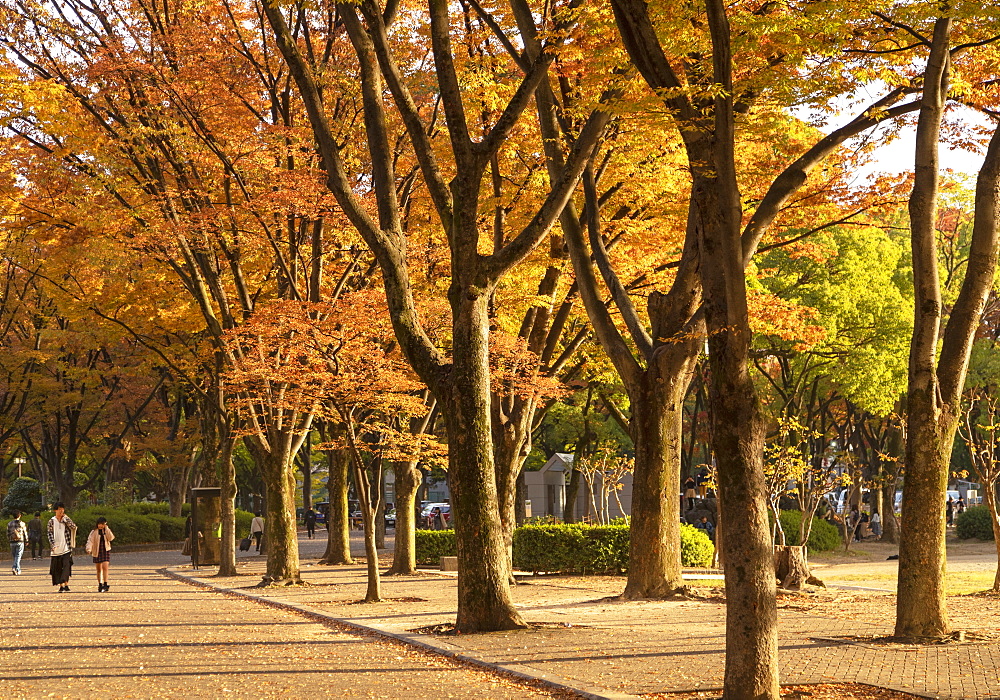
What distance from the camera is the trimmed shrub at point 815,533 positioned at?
1252 inches

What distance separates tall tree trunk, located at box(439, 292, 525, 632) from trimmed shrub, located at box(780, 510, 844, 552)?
20090 millimetres

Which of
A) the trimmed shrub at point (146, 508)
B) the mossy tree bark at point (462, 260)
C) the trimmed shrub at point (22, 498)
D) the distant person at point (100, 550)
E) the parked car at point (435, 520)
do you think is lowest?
the parked car at point (435, 520)

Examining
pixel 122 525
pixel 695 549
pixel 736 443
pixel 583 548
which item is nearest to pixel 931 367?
pixel 736 443

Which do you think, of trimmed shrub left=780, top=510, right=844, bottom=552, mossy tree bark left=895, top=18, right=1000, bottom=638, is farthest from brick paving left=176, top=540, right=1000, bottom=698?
trimmed shrub left=780, top=510, right=844, bottom=552

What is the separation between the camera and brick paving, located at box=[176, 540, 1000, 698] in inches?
364

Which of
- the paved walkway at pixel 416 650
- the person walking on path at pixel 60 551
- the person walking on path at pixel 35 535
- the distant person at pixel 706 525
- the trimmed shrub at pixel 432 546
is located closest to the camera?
the paved walkway at pixel 416 650

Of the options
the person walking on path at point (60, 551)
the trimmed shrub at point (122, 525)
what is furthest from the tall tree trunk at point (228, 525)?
the trimmed shrub at point (122, 525)

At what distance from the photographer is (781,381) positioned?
3769 centimetres

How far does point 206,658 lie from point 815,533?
24.3 metres

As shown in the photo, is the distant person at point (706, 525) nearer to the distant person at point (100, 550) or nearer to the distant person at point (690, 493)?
the distant person at point (690, 493)

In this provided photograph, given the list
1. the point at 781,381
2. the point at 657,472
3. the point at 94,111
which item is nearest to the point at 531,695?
the point at 657,472

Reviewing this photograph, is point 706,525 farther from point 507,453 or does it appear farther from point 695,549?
point 507,453

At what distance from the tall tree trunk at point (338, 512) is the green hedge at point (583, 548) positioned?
18.3 ft

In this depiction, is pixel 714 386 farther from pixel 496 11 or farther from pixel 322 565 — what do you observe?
pixel 322 565
